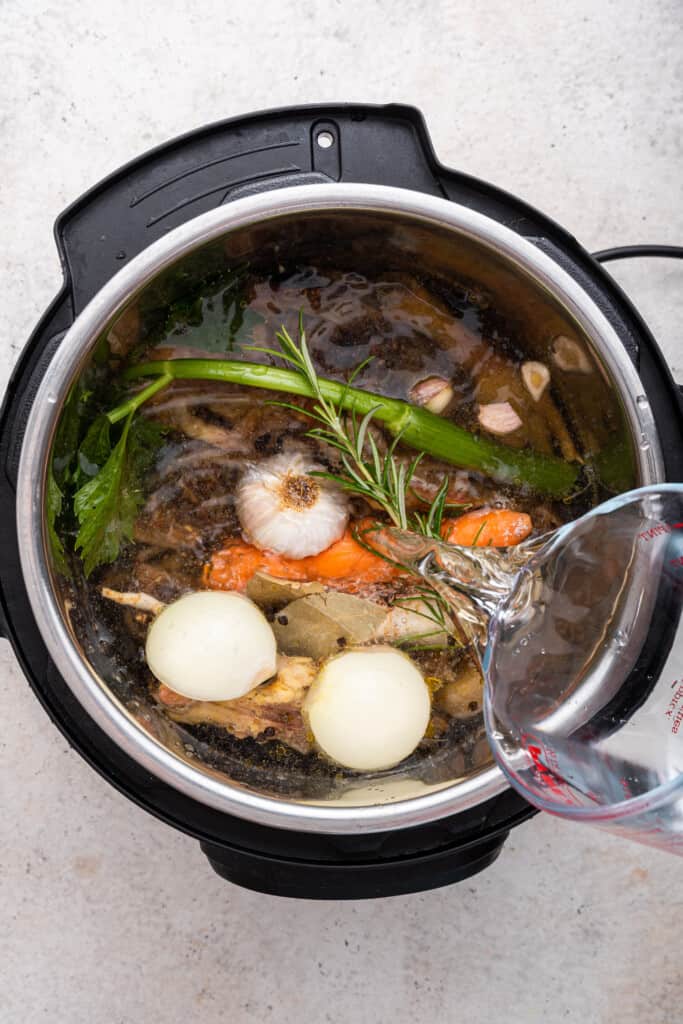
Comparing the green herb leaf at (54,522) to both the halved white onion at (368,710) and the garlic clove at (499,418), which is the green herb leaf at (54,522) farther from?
the garlic clove at (499,418)

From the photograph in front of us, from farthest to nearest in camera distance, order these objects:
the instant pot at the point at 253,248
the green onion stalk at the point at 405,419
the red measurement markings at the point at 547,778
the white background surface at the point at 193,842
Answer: the white background surface at the point at 193,842 < the green onion stalk at the point at 405,419 < the instant pot at the point at 253,248 < the red measurement markings at the point at 547,778

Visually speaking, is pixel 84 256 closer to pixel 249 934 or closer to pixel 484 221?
pixel 484 221

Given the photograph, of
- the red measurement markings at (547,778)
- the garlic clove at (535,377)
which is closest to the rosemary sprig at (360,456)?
the garlic clove at (535,377)

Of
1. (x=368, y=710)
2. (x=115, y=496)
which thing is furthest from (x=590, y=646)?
(x=115, y=496)

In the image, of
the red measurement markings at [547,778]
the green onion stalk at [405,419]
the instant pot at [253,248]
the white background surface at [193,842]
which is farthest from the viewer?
the white background surface at [193,842]

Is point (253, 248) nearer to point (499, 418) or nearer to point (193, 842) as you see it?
point (499, 418)

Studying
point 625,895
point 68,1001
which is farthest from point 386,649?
point 68,1001

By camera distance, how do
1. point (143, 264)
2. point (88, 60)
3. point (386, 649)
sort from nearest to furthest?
1. point (143, 264)
2. point (386, 649)
3. point (88, 60)
